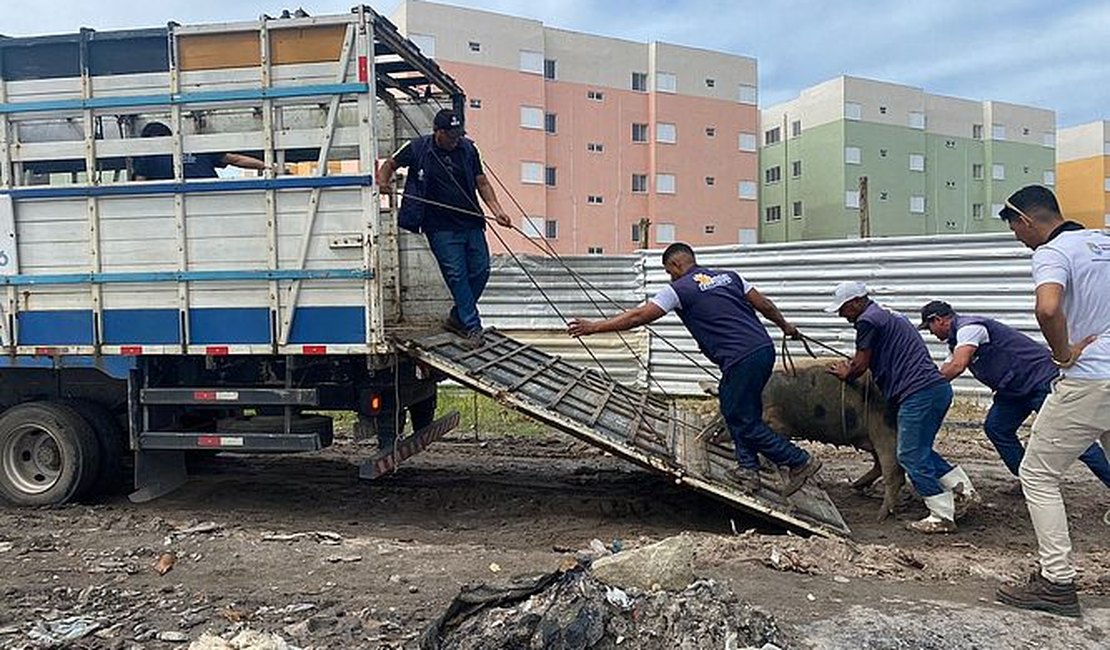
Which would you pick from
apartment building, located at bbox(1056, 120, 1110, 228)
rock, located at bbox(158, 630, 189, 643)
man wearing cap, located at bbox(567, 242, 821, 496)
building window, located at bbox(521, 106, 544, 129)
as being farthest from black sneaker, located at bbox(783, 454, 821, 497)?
apartment building, located at bbox(1056, 120, 1110, 228)

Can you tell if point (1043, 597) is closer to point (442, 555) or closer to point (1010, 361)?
point (1010, 361)

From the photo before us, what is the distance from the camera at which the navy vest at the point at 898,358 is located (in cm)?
597

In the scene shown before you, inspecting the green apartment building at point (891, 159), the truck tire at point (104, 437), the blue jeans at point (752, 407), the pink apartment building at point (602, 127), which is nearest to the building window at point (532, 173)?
the pink apartment building at point (602, 127)

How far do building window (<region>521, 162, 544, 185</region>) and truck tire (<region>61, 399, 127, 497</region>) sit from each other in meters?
27.0

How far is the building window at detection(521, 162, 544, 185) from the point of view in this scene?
32.9 m

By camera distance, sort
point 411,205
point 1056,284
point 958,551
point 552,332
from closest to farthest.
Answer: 1. point 1056,284
2. point 958,551
3. point 411,205
4. point 552,332

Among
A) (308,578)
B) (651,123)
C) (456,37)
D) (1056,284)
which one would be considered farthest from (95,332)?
(651,123)

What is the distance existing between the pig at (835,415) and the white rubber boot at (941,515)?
399mm

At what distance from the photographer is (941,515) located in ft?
19.7

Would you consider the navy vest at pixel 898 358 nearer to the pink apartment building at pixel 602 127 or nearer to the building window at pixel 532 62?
the pink apartment building at pixel 602 127

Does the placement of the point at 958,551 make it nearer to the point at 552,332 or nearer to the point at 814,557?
the point at 814,557

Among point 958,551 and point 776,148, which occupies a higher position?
point 776,148

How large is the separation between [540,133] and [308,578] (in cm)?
3001

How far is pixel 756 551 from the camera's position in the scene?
202 inches
